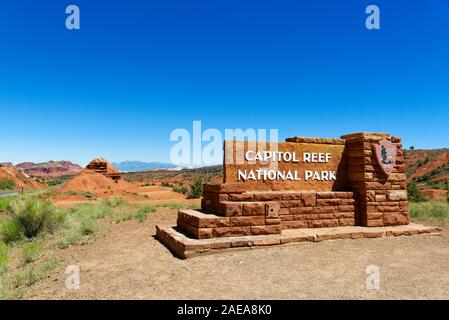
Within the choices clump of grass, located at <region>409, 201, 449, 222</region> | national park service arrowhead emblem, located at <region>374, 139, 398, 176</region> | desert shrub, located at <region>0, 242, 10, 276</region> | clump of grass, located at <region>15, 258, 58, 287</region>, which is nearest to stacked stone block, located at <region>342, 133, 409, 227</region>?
national park service arrowhead emblem, located at <region>374, 139, 398, 176</region>

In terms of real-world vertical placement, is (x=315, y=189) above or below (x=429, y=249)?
above

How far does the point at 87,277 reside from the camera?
596 centimetres

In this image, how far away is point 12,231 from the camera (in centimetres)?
995

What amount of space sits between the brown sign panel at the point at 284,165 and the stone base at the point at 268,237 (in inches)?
51.6

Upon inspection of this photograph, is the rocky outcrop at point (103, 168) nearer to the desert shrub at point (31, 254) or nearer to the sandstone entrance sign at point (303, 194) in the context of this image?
the desert shrub at point (31, 254)

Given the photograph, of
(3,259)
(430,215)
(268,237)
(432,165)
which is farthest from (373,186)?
(432,165)

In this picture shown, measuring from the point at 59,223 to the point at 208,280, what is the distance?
7.82m

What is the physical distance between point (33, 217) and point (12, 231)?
68cm

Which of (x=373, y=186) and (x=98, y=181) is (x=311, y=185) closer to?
(x=373, y=186)

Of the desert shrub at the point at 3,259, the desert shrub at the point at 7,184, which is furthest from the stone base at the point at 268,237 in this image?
the desert shrub at the point at 7,184

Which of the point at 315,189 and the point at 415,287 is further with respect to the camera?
the point at 315,189

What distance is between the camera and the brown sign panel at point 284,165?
872 cm
